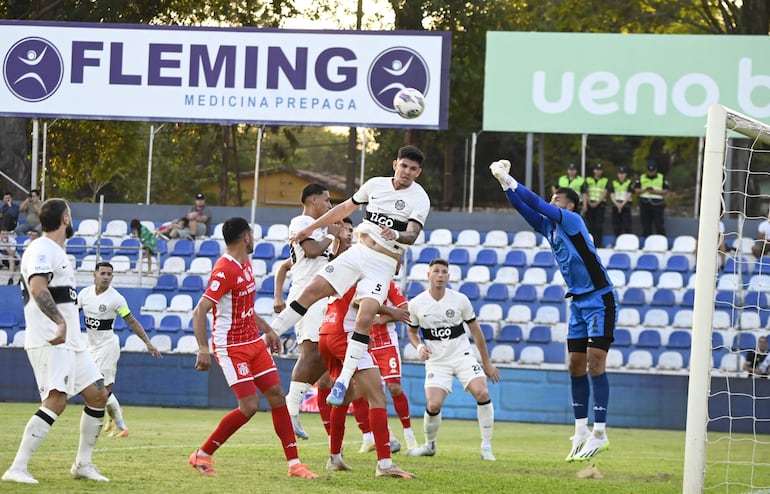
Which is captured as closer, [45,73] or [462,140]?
[45,73]

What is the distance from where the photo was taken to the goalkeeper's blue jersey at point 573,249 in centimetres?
1049

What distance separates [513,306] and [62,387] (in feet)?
52.3

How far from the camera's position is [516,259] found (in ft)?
81.5

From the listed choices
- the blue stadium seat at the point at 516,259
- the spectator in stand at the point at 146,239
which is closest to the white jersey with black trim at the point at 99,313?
the spectator in stand at the point at 146,239

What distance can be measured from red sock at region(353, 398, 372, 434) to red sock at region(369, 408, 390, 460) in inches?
73.8

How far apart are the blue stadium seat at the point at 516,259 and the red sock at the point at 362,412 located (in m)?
13.1

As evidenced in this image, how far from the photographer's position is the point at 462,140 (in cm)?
4606

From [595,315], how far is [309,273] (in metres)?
3.21

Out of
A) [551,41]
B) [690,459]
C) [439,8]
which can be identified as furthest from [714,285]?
[439,8]

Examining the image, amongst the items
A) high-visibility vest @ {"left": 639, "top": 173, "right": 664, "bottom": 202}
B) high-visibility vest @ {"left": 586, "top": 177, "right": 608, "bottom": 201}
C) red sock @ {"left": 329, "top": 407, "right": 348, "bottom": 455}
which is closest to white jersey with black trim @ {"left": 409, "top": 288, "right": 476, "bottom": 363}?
red sock @ {"left": 329, "top": 407, "right": 348, "bottom": 455}

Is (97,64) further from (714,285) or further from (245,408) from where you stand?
(714,285)

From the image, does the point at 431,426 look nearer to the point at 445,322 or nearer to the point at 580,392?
the point at 445,322

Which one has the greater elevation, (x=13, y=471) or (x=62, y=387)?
(x=62, y=387)

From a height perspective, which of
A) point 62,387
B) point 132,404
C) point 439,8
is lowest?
point 132,404
